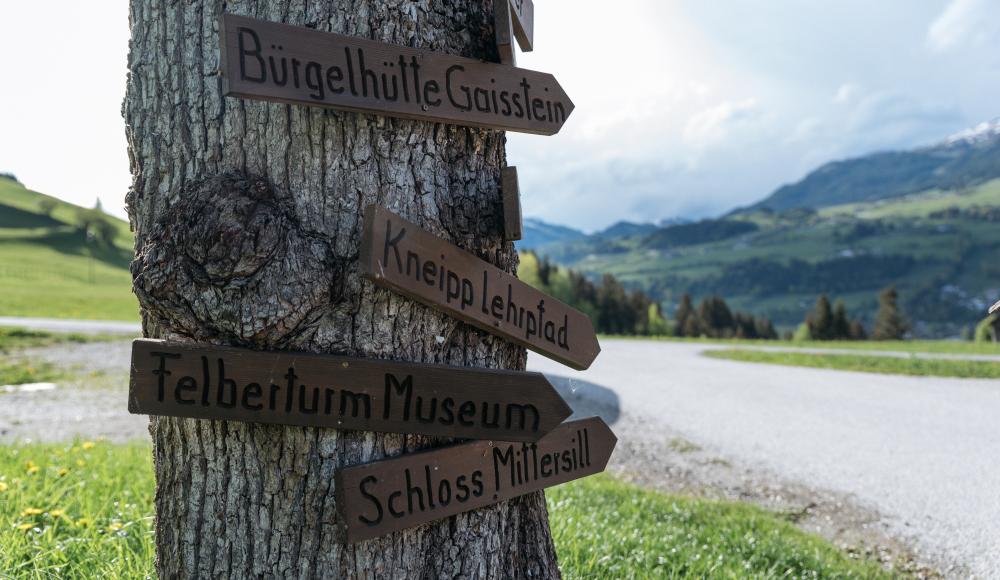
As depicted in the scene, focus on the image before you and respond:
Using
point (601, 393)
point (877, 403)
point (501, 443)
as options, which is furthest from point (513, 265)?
point (877, 403)

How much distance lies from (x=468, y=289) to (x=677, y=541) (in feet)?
8.82

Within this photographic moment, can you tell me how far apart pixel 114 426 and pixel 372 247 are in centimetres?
789

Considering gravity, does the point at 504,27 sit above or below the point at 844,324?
above

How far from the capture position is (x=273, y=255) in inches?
66.7

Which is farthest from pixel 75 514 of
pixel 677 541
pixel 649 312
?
pixel 649 312

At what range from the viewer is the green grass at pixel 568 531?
285 centimetres

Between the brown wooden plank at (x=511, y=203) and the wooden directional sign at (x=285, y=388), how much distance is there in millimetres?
467

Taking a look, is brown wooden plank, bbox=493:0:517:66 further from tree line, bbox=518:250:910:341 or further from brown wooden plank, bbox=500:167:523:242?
tree line, bbox=518:250:910:341

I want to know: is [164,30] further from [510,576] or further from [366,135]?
[510,576]

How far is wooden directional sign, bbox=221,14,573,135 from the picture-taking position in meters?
1.66

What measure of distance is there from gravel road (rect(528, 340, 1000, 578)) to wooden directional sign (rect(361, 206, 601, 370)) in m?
3.62

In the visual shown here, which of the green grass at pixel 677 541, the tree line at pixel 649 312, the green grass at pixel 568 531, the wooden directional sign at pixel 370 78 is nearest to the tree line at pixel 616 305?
the tree line at pixel 649 312

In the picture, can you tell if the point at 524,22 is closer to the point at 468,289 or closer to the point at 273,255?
the point at 468,289

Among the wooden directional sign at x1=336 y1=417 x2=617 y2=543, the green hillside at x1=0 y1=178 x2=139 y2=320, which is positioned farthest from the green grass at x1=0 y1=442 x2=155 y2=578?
the green hillside at x1=0 y1=178 x2=139 y2=320
